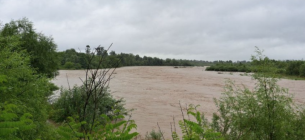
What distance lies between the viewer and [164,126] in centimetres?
1236

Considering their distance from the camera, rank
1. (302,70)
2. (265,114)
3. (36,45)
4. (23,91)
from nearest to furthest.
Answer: (23,91), (265,114), (36,45), (302,70)

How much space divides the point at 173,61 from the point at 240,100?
354ft

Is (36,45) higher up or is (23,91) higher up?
(36,45)

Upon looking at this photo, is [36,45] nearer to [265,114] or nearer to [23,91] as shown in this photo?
[23,91]

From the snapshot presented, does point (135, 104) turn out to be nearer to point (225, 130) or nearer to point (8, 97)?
point (225, 130)

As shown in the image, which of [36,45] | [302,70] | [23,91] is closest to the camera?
[23,91]

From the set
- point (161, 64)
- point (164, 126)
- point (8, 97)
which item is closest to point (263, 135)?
point (8, 97)

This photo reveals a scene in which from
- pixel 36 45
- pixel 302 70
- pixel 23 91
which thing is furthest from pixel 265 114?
pixel 302 70

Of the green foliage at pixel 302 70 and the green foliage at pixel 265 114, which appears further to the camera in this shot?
the green foliage at pixel 302 70

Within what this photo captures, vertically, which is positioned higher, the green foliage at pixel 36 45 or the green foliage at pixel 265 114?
the green foliage at pixel 36 45

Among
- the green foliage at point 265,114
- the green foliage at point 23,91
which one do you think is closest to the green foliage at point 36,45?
the green foliage at point 23,91

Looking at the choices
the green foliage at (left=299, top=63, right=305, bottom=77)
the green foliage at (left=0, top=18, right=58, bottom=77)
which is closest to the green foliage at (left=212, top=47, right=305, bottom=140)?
the green foliage at (left=0, top=18, right=58, bottom=77)

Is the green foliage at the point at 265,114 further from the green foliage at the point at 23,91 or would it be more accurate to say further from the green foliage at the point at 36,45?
the green foliage at the point at 36,45

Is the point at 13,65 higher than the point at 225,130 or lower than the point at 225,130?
higher
